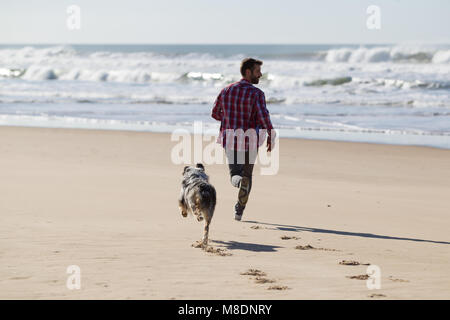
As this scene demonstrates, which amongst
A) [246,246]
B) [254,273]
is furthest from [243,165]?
[254,273]

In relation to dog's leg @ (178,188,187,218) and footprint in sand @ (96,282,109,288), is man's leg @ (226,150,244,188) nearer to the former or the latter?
dog's leg @ (178,188,187,218)

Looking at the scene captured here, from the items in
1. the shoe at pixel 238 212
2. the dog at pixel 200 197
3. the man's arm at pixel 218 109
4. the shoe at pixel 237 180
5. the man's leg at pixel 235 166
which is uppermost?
the man's arm at pixel 218 109

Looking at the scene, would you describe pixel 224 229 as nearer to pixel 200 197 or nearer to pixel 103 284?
pixel 200 197

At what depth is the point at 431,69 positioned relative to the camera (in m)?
37.0

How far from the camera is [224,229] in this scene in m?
6.73

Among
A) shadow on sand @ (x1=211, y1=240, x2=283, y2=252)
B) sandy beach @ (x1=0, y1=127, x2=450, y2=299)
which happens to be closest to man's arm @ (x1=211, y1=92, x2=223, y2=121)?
sandy beach @ (x1=0, y1=127, x2=450, y2=299)

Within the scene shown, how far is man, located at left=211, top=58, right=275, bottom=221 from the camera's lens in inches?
260

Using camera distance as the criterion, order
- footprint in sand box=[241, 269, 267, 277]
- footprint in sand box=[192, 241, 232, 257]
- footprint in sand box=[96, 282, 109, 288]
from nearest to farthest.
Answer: footprint in sand box=[96, 282, 109, 288] < footprint in sand box=[241, 269, 267, 277] < footprint in sand box=[192, 241, 232, 257]


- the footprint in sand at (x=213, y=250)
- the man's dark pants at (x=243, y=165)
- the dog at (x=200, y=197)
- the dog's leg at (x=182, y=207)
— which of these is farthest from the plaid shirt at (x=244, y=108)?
the footprint in sand at (x=213, y=250)

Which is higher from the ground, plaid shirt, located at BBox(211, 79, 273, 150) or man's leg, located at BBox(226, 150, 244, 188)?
plaid shirt, located at BBox(211, 79, 273, 150)

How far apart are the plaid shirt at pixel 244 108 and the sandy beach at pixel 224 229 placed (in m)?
1.07

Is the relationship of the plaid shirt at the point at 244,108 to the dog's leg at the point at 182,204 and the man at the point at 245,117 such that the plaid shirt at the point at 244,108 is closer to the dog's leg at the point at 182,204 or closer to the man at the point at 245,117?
the man at the point at 245,117

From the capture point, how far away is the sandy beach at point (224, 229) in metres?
4.63

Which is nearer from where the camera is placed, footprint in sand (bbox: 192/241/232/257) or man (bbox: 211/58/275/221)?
footprint in sand (bbox: 192/241/232/257)
